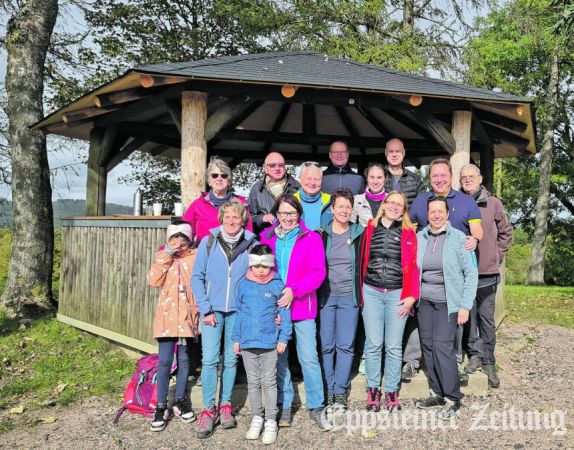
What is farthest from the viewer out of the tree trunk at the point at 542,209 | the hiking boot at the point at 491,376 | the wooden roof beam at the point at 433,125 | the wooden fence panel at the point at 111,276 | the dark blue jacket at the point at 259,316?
the tree trunk at the point at 542,209

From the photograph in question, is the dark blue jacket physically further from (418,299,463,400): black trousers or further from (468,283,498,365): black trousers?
(468,283,498,365): black trousers

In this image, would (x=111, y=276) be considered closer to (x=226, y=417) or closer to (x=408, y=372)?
(x=226, y=417)

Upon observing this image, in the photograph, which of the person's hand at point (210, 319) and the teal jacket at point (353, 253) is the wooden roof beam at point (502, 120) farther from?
the person's hand at point (210, 319)

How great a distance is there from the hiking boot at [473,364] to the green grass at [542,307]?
4962mm

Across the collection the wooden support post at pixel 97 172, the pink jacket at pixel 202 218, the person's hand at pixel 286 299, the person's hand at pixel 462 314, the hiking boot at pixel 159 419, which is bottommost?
the hiking boot at pixel 159 419

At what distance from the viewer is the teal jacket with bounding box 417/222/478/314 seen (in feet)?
14.3

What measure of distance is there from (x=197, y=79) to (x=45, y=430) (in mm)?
3640

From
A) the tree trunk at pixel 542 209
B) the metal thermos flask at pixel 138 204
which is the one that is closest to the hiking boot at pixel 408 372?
the metal thermos flask at pixel 138 204

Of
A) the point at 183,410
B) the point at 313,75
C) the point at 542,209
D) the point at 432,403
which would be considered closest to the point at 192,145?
the point at 313,75

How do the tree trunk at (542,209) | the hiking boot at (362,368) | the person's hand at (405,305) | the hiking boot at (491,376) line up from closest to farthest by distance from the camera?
the person's hand at (405,305) → the hiking boot at (362,368) → the hiking boot at (491,376) → the tree trunk at (542,209)

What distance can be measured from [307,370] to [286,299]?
683mm

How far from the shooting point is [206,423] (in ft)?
13.6

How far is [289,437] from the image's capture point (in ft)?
13.5

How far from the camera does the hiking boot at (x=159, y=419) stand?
14.2 feet
